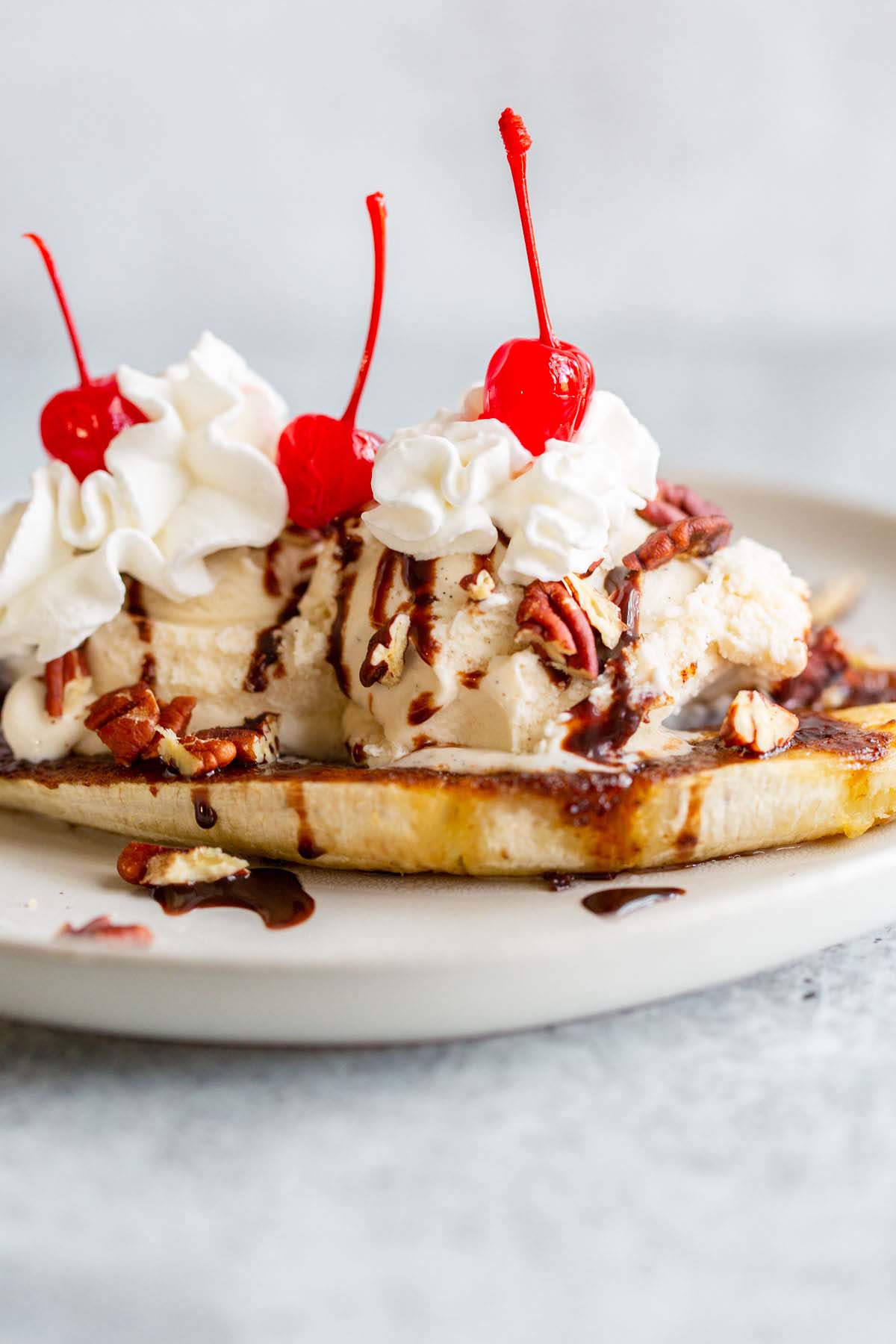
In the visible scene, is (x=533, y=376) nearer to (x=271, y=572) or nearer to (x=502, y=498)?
(x=502, y=498)

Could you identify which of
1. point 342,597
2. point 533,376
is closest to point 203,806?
point 342,597

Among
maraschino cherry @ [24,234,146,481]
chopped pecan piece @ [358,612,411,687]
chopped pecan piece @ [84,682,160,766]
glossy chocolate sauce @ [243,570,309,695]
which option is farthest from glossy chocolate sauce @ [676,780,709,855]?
maraschino cherry @ [24,234,146,481]

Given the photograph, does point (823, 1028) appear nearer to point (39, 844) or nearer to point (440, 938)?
point (440, 938)

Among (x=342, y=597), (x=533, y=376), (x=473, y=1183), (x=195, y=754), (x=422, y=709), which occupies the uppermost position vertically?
(x=533, y=376)

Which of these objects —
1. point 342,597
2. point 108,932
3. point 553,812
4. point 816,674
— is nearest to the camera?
point 108,932

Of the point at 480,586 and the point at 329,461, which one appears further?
the point at 329,461

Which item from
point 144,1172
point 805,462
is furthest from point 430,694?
point 805,462
